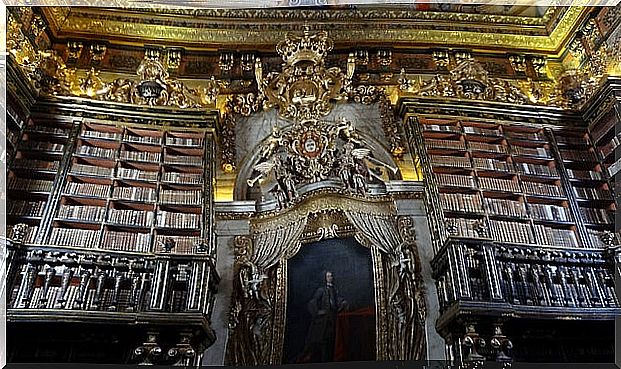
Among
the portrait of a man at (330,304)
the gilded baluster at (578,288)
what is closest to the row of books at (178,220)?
the portrait of a man at (330,304)

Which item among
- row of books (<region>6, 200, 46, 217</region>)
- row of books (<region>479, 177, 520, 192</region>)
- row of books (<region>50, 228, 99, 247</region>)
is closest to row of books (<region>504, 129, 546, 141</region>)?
row of books (<region>479, 177, 520, 192</region>)

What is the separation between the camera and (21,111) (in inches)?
269

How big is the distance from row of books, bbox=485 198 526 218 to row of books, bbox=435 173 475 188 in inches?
11.6

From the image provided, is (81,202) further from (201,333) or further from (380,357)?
(380,357)

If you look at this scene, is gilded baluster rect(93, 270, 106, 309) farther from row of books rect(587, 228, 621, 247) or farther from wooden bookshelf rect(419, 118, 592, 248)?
row of books rect(587, 228, 621, 247)

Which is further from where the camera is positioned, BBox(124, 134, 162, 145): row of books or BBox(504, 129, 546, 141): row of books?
BBox(504, 129, 546, 141): row of books

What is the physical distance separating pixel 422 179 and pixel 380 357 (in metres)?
2.30

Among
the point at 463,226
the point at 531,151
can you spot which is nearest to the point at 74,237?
the point at 463,226

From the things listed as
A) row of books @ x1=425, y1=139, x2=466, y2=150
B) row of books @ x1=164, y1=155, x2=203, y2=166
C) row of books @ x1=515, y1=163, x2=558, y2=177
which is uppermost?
row of books @ x1=425, y1=139, x2=466, y2=150

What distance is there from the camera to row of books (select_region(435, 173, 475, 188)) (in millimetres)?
6766

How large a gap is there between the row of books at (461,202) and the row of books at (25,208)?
4412 millimetres

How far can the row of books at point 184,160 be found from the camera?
702 centimetres

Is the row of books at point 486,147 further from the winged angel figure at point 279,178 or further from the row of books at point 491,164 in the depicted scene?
the winged angel figure at point 279,178

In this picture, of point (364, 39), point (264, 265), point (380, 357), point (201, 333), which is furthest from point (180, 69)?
point (380, 357)
